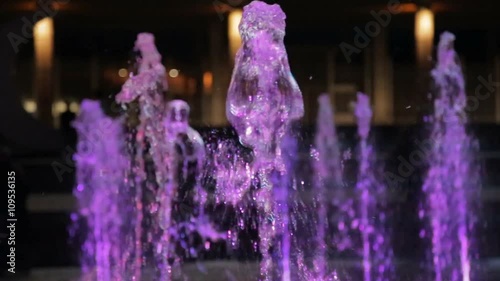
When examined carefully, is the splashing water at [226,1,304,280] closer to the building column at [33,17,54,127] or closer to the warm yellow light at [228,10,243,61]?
the warm yellow light at [228,10,243,61]

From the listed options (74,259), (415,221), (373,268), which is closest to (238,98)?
(373,268)

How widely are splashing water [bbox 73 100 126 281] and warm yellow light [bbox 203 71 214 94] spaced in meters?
2.02

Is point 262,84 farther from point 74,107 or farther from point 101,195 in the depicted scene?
point 74,107

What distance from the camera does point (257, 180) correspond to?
5234 millimetres

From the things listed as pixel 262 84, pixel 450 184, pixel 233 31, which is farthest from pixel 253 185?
pixel 233 31

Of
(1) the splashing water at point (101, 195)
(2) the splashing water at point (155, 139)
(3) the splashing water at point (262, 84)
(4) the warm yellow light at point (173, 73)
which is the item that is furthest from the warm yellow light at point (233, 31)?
(3) the splashing water at point (262, 84)

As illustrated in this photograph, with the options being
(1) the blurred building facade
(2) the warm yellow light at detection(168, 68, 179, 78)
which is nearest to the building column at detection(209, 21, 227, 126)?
(1) the blurred building facade

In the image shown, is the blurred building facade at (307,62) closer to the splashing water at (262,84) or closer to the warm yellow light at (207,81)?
the warm yellow light at (207,81)

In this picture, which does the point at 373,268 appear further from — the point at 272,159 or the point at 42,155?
the point at 42,155

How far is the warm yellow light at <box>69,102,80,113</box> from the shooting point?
8.84 m

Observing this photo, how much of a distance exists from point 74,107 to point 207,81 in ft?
6.21

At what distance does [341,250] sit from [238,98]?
2205 millimetres

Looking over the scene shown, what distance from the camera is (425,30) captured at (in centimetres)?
898

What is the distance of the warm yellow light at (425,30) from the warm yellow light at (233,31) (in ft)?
8.21
